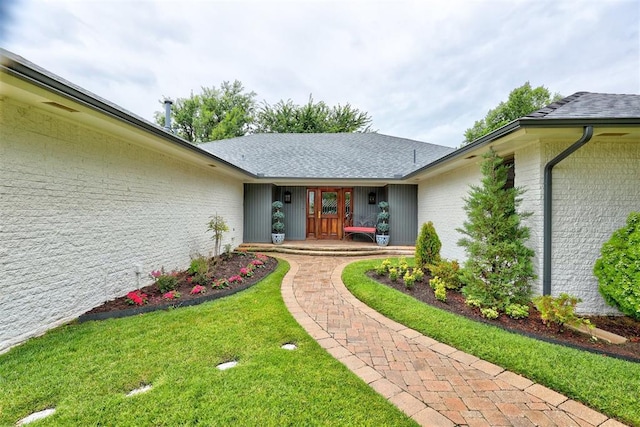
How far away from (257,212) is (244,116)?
18.2m

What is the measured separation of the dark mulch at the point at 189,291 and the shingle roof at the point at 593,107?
5255 mm

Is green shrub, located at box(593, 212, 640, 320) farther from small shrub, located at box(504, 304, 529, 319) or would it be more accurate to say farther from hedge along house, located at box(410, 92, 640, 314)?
small shrub, located at box(504, 304, 529, 319)

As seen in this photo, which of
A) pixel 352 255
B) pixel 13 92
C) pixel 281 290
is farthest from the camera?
pixel 352 255

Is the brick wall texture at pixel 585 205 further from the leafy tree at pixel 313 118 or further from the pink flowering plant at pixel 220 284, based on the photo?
the leafy tree at pixel 313 118

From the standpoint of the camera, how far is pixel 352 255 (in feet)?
26.3

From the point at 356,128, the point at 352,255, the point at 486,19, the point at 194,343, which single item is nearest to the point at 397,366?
the point at 194,343

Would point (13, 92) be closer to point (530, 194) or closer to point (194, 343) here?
point (194, 343)

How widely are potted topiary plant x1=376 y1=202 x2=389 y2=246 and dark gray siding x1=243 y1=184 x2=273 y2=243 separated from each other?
4111mm

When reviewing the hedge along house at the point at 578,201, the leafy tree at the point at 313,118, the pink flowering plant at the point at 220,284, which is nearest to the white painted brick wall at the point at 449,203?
the hedge along house at the point at 578,201

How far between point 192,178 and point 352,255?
5.04m

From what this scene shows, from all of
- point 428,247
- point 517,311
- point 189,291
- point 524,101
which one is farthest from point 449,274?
point 524,101

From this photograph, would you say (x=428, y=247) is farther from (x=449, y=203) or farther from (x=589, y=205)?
(x=589, y=205)

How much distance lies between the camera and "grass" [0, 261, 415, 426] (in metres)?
1.76

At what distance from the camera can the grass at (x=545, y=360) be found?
2006 millimetres
